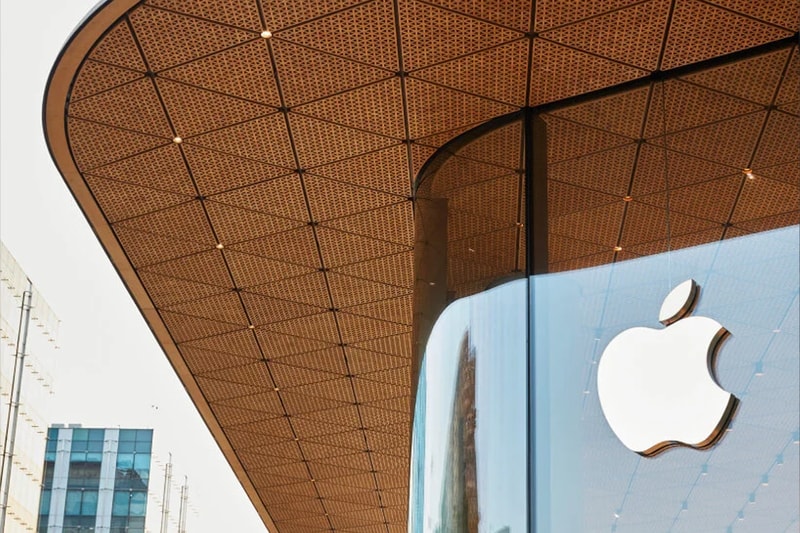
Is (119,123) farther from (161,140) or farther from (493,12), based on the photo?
(493,12)

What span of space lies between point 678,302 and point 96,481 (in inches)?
1981

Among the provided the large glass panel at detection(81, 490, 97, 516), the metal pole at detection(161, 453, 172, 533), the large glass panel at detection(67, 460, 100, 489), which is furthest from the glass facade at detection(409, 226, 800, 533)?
the large glass panel at detection(67, 460, 100, 489)

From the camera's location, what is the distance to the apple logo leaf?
11.5 meters

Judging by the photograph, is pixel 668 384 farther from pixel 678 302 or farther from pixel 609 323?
pixel 609 323

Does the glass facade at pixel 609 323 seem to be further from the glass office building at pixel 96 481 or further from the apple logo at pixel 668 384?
the glass office building at pixel 96 481

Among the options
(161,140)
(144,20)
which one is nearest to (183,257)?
(161,140)

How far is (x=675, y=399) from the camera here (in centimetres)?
1131

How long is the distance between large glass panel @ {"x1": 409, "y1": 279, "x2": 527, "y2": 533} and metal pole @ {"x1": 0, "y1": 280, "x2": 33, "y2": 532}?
21.6m

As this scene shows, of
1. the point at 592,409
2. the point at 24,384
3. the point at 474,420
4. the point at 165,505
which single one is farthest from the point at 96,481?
the point at 592,409

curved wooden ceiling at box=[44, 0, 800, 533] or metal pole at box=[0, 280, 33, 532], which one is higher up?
metal pole at box=[0, 280, 33, 532]

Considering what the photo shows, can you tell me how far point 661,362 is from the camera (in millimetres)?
11547

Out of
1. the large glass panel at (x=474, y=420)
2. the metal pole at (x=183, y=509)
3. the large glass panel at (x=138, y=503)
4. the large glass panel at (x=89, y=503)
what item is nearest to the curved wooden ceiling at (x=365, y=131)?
the large glass panel at (x=474, y=420)

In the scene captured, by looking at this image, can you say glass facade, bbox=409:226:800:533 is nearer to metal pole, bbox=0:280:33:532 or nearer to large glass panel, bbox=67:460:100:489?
metal pole, bbox=0:280:33:532

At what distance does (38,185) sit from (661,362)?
12.4m
